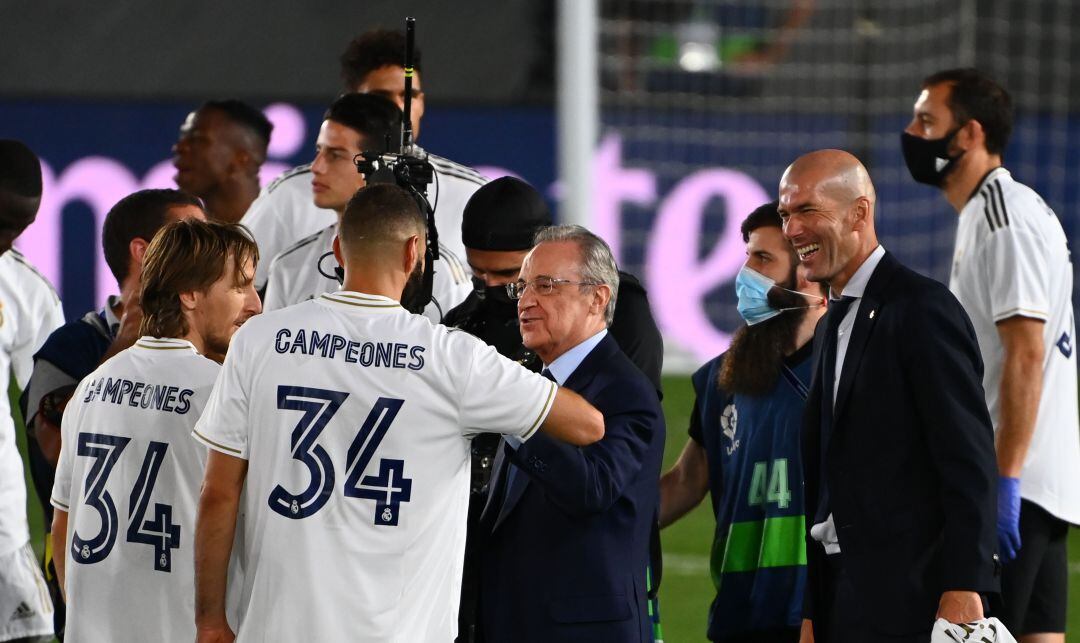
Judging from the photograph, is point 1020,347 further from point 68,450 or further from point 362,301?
point 68,450

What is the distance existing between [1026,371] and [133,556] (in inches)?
102

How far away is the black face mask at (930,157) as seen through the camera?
5.17 meters

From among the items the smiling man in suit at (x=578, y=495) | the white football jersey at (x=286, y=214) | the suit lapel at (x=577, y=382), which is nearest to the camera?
the smiling man in suit at (x=578, y=495)

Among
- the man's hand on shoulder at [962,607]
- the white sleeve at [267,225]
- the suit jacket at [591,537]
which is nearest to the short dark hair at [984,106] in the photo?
the suit jacket at [591,537]

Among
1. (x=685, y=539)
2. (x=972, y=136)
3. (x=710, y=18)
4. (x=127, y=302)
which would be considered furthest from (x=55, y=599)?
(x=710, y=18)

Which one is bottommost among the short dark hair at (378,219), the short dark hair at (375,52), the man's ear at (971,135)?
the short dark hair at (378,219)

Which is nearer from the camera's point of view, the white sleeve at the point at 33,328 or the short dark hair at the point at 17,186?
the short dark hair at the point at 17,186

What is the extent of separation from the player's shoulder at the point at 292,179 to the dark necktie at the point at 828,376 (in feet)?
8.58

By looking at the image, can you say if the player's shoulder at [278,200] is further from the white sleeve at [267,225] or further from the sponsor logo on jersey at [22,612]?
the sponsor logo on jersey at [22,612]

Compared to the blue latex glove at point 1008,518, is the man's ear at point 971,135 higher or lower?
higher

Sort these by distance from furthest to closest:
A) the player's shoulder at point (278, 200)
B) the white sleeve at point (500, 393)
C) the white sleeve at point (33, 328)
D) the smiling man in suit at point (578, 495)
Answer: the player's shoulder at point (278, 200), the white sleeve at point (33, 328), the smiling man in suit at point (578, 495), the white sleeve at point (500, 393)

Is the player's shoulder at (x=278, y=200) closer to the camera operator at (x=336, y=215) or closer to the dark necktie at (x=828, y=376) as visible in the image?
the camera operator at (x=336, y=215)

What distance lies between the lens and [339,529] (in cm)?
336

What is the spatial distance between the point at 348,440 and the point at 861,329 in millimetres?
1178
